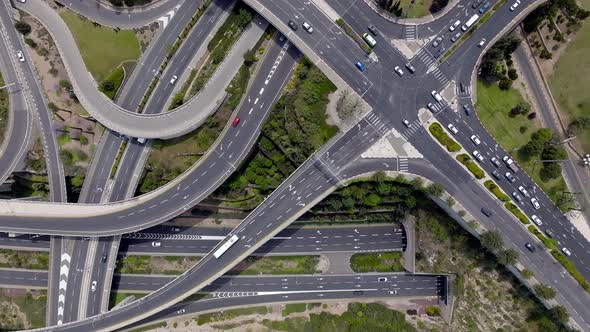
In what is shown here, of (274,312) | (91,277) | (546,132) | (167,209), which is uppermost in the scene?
(546,132)

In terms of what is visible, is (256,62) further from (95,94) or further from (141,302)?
(141,302)

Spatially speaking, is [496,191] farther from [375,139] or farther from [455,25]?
[455,25]

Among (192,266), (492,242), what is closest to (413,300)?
(492,242)

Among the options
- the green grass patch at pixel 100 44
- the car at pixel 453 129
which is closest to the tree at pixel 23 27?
the green grass patch at pixel 100 44

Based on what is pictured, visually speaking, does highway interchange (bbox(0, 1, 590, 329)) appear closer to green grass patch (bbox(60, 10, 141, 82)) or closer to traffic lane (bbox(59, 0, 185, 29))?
traffic lane (bbox(59, 0, 185, 29))

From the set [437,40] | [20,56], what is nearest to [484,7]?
[437,40]

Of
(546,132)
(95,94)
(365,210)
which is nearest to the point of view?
(546,132)
